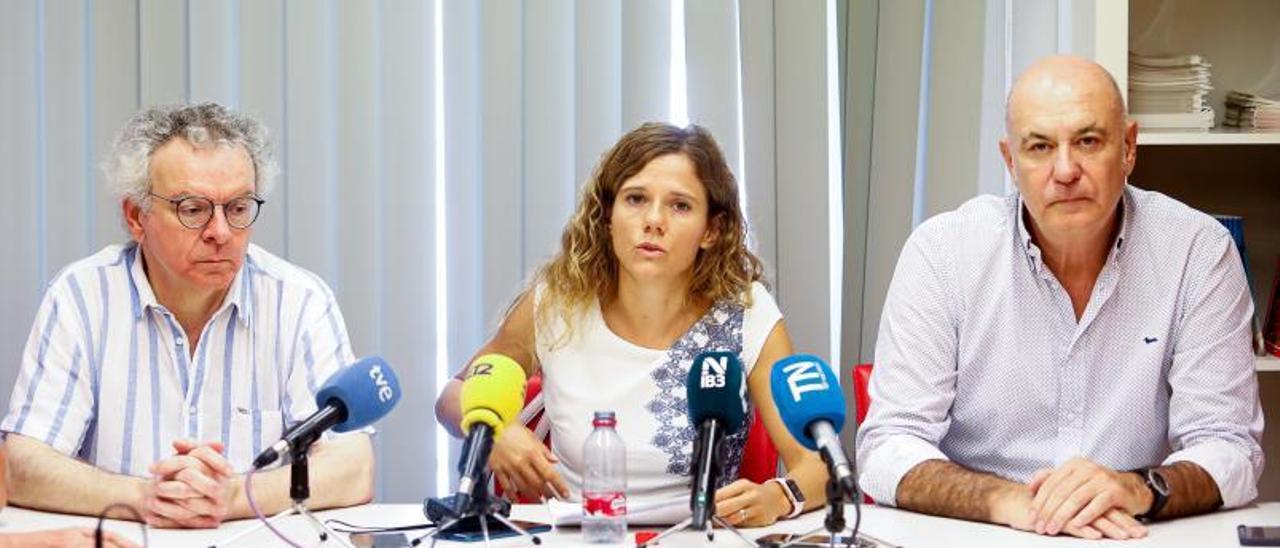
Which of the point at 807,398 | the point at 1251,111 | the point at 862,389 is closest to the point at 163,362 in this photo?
the point at 862,389

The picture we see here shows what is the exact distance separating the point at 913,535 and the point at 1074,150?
77 cm

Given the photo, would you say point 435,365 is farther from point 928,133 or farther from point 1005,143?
point 1005,143

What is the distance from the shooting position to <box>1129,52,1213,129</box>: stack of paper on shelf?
353 cm

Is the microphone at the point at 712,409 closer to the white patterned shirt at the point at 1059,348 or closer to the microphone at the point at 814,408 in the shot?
the microphone at the point at 814,408

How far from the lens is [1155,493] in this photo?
8.80 ft

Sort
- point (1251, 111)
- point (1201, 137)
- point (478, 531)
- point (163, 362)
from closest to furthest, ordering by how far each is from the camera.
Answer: point (478, 531) → point (163, 362) → point (1201, 137) → point (1251, 111)

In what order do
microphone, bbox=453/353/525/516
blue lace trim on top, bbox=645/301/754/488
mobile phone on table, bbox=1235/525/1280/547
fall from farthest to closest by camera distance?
blue lace trim on top, bbox=645/301/754/488
mobile phone on table, bbox=1235/525/1280/547
microphone, bbox=453/353/525/516

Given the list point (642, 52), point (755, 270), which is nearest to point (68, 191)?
point (642, 52)

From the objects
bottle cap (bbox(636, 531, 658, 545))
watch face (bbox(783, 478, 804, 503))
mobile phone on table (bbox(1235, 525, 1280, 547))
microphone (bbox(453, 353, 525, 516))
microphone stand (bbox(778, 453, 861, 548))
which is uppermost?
microphone (bbox(453, 353, 525, 516))

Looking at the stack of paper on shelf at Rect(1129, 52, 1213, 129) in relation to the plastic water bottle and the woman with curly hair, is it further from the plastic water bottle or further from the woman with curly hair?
the plastic water bottle

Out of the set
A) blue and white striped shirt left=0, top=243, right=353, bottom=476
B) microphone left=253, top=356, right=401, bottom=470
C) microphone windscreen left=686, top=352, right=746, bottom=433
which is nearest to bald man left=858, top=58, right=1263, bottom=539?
microphone windscreen left=686, top=352, right=746, bottom=433

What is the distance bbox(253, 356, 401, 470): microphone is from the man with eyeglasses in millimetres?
630

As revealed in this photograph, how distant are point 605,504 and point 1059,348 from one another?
3.21 feet

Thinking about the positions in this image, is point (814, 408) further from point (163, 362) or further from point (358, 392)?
point (163, 362)
